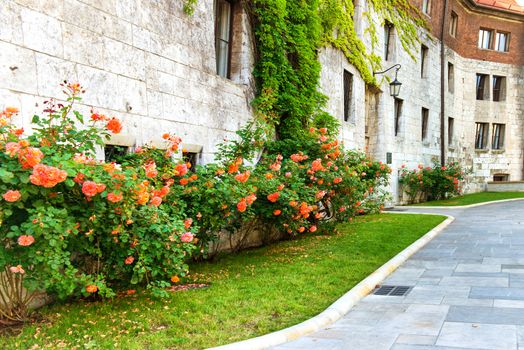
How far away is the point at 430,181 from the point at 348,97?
6757mm

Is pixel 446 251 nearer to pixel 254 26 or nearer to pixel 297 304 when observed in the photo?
pixel 297 304

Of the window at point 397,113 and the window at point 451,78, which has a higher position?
the window at point 451,78

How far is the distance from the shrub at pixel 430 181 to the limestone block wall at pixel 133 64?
38.3ft

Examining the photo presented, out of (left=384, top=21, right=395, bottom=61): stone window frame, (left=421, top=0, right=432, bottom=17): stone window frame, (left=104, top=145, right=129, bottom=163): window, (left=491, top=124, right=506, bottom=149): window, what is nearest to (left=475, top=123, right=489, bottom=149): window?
(left=491, top=124, right=506, bottom=149): window

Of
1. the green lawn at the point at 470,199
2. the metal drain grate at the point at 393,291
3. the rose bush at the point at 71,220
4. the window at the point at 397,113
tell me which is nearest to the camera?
the rose bush at the point at 71,220

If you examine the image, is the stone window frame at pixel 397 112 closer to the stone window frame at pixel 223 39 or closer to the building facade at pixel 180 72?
the building facade at pixel 180 72

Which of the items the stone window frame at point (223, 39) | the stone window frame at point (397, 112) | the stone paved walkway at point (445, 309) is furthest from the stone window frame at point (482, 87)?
the stone window frame at point (223, 39)

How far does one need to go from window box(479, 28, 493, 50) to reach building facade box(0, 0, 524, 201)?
261 inches

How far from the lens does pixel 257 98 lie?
1034cm

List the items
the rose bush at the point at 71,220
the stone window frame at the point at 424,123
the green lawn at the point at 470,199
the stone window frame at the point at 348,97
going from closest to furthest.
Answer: the rose bush at the point at 71,220 < the stone window frame at the point at 348,97 < the green lawn at the point at 470,199 < the stone window frame at the point at 424,123

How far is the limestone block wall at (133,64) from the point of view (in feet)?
18.3

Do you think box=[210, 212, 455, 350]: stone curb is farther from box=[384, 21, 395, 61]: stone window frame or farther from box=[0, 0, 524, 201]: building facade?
box=[384, 21, 395, 61]: stone window frame

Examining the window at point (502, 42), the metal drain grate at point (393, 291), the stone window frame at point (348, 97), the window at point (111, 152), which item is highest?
the window at point (502, 42)

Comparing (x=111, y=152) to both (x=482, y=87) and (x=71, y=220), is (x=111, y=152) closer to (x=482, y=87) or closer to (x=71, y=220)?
(x=71, y=220)
